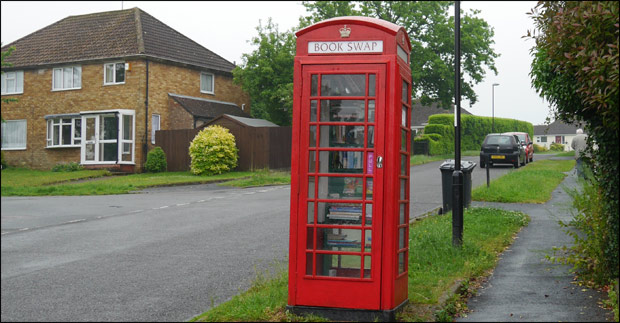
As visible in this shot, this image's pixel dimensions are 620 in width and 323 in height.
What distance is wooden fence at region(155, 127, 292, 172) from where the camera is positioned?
31.1 m

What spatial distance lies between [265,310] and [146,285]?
2.49 metres

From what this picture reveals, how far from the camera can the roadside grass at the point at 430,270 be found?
6.27 metres

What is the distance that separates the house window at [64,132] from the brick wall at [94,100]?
1.07 ft

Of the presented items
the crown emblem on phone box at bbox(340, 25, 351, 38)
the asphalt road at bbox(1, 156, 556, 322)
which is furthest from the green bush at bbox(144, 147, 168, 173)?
the crown emblem on phone box at bbox(340, 25, 351, 38)

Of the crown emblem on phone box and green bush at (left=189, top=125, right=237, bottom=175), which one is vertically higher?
the crown emblem on phone box

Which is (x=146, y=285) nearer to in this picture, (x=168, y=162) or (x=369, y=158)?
(x=369, y=158)

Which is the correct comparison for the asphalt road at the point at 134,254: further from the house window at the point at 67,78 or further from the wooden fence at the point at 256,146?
the house window at the point at 67,78

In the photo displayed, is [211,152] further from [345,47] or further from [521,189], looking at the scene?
[345,47]

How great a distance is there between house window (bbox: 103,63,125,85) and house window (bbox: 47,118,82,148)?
9.18 feet

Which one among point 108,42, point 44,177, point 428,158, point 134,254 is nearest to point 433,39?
point 428,158

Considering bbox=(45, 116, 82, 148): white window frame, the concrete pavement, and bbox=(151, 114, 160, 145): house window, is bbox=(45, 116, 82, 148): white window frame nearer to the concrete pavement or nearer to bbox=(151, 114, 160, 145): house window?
bbox=(151, 114, 160, 145): house window

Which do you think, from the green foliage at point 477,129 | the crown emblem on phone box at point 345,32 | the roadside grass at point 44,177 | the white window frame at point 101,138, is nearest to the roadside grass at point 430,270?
the crown emblem on phone box at point 345,32

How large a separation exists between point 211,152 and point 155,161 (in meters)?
4.41

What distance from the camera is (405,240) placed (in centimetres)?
650
